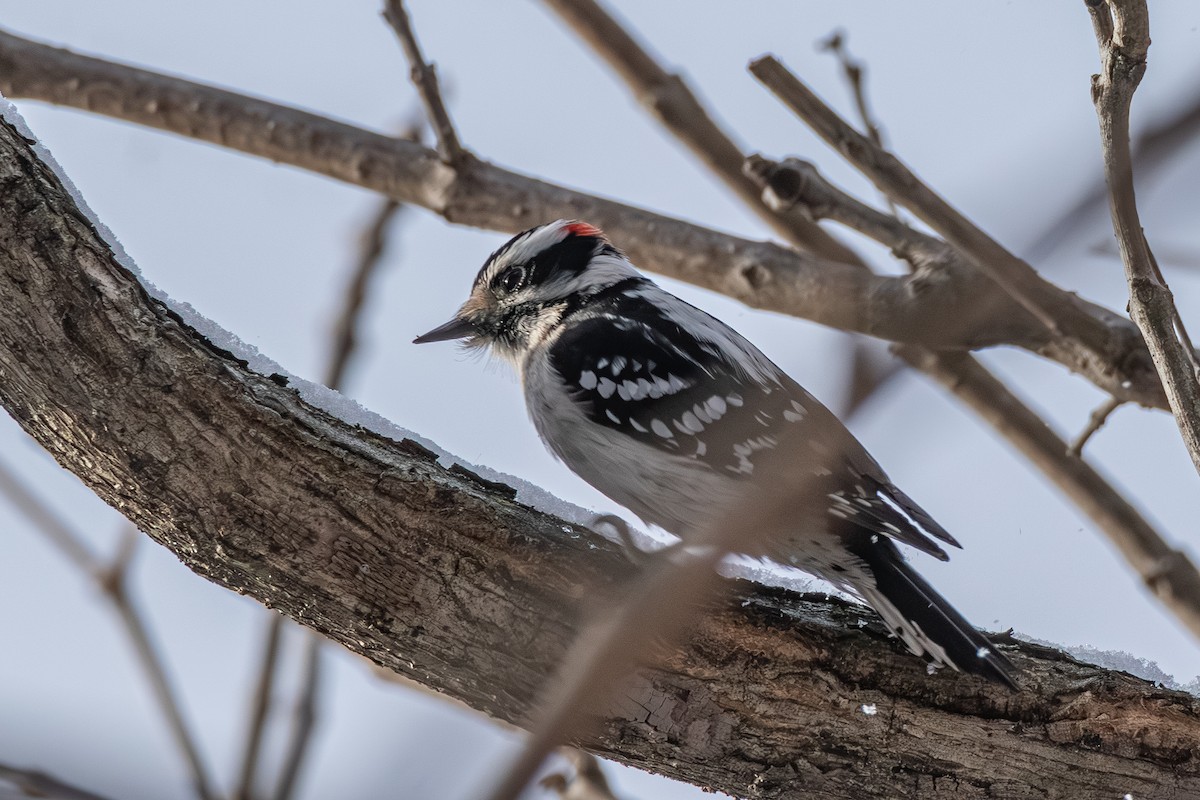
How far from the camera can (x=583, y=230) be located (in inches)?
183

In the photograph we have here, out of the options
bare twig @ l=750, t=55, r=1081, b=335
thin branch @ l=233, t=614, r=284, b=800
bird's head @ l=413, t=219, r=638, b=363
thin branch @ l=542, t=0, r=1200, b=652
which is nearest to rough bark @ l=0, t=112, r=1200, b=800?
thin branch @ l=542, t=0, r=1200, b=652

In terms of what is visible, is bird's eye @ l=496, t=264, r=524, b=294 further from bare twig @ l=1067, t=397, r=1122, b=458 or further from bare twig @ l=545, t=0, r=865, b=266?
bare twig @ l=1067, t=397, r=1122, b=458

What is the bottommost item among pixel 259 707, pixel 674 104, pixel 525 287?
pixel 259 707

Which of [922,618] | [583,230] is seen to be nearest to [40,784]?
[922,618]

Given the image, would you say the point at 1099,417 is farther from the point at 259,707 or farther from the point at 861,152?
the point at 259,707

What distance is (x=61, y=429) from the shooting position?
2.69m

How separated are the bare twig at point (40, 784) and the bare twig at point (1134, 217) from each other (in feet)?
6.36

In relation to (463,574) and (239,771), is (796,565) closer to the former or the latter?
(463,574)

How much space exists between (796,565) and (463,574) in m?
1.30

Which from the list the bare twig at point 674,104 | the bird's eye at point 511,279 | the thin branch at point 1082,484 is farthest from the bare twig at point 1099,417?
the bird's eye at point 511,279

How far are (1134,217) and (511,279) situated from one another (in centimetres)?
279

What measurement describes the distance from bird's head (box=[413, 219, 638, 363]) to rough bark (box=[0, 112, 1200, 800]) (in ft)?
4.94

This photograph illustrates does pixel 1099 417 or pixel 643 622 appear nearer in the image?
pixel 643 622

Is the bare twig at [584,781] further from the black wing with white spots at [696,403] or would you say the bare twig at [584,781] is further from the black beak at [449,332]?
the black beak at [449,332]
